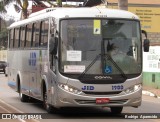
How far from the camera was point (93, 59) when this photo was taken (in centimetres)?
1433

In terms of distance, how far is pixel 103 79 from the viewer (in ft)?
46.7

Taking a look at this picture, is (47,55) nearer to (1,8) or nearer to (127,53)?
(127,53)

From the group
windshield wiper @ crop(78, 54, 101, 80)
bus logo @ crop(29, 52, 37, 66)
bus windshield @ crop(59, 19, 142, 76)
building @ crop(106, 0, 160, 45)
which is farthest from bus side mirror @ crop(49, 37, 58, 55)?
building @ crop(106, 0, 160, 45)

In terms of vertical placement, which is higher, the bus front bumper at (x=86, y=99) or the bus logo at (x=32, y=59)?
the bus logo at (x=32, y=59)

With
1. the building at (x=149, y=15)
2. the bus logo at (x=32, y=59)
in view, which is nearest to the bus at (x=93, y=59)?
the bus logo at (x=32, y=59)

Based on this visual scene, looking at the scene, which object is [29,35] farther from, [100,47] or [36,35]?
[100,47]

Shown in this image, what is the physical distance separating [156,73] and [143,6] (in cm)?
1202

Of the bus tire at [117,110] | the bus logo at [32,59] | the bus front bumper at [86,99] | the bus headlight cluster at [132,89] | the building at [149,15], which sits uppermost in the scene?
the building at [149,15]

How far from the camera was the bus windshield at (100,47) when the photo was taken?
14.3m

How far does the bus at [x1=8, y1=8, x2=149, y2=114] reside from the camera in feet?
46.5

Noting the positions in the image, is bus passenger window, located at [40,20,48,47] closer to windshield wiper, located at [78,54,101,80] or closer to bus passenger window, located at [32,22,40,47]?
bus passenger window, located at [32,22,40,47]

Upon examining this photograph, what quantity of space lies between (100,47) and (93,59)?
43cm

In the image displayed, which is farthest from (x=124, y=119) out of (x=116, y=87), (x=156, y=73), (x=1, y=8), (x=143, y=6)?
(x=1, y=8)

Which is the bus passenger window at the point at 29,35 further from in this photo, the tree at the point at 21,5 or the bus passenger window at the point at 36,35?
the tree at the point at 21,5
